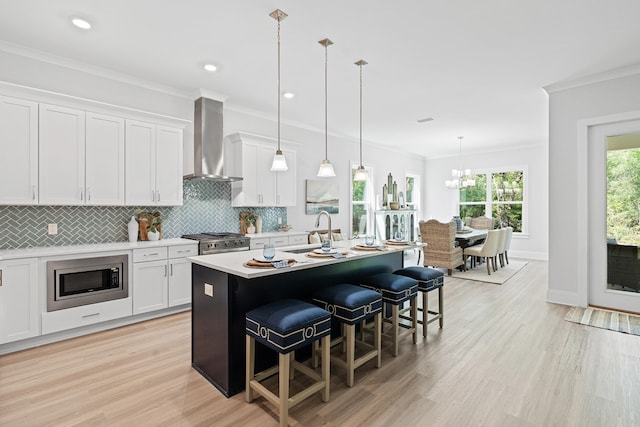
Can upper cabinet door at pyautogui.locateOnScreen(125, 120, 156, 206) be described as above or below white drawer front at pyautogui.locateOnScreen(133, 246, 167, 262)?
above

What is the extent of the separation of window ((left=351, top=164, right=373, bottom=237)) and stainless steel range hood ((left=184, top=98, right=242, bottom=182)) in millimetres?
3433

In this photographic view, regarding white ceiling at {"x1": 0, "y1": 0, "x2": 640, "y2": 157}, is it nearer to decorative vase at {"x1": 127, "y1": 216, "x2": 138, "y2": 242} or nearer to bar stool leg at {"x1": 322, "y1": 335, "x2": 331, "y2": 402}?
decorative vase at {"x1": 127, "y1": 216, "x2": 138, "y2": 242}

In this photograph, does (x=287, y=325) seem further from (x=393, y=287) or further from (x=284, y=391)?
(x=393, y=287)

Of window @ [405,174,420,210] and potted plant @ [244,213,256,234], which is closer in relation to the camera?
potted plant @ [244,213,256,234]

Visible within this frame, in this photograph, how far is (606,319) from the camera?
3660 mm

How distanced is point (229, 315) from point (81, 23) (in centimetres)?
283

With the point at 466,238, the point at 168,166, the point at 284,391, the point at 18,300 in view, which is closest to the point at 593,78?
the point at 466,238

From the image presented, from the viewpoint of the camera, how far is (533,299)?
4.48 meters

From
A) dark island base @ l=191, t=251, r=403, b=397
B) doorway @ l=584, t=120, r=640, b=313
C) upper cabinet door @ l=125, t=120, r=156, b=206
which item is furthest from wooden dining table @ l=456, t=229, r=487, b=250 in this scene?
upper cabinet door @ l=125, t=120, r=156, b=206

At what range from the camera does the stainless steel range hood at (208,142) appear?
4359 mm

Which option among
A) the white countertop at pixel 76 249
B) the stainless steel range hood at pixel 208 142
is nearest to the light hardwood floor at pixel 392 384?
the white countertop at pixel 76 249

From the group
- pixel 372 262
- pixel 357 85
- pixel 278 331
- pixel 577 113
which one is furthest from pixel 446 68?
pixel 278 331

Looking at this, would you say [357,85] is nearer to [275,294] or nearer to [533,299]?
[275,294]

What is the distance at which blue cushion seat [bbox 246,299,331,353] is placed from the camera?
1.92 metres
